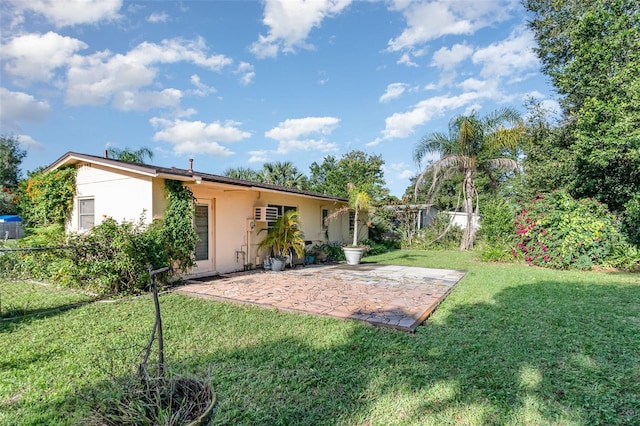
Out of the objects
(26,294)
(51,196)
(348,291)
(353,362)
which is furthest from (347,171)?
(353,362)

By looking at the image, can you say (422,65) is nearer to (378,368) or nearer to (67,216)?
(378,368)

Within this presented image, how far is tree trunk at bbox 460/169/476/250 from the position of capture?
16278 mm

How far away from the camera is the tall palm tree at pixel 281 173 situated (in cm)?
2575

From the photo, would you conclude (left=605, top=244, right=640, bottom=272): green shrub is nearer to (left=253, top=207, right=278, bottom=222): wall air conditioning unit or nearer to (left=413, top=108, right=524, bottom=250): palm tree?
(left=413, top=108, right=524, bottom=250): palm tree

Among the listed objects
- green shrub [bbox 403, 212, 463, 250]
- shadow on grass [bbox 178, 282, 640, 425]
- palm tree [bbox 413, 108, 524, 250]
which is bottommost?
shadow on grass [bbox 178, 282, 640, 425]

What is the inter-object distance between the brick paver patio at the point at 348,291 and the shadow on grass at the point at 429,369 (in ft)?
1.40

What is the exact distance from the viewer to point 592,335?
4.24 metres

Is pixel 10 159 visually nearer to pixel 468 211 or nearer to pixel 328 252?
pixel 328 252

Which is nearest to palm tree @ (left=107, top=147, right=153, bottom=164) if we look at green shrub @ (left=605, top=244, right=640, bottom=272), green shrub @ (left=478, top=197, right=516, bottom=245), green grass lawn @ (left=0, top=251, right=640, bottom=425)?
green grass lawn @ (left=0, top=251, right=640, bottom=425)

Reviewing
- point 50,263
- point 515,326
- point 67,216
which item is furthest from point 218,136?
point 515,326

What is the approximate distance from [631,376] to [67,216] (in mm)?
12229

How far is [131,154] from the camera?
1948 cm

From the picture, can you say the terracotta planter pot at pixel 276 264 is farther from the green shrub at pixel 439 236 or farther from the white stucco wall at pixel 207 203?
the green shrub at pixel 439 236

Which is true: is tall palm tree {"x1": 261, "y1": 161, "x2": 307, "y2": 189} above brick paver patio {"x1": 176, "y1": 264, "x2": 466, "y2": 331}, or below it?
above
